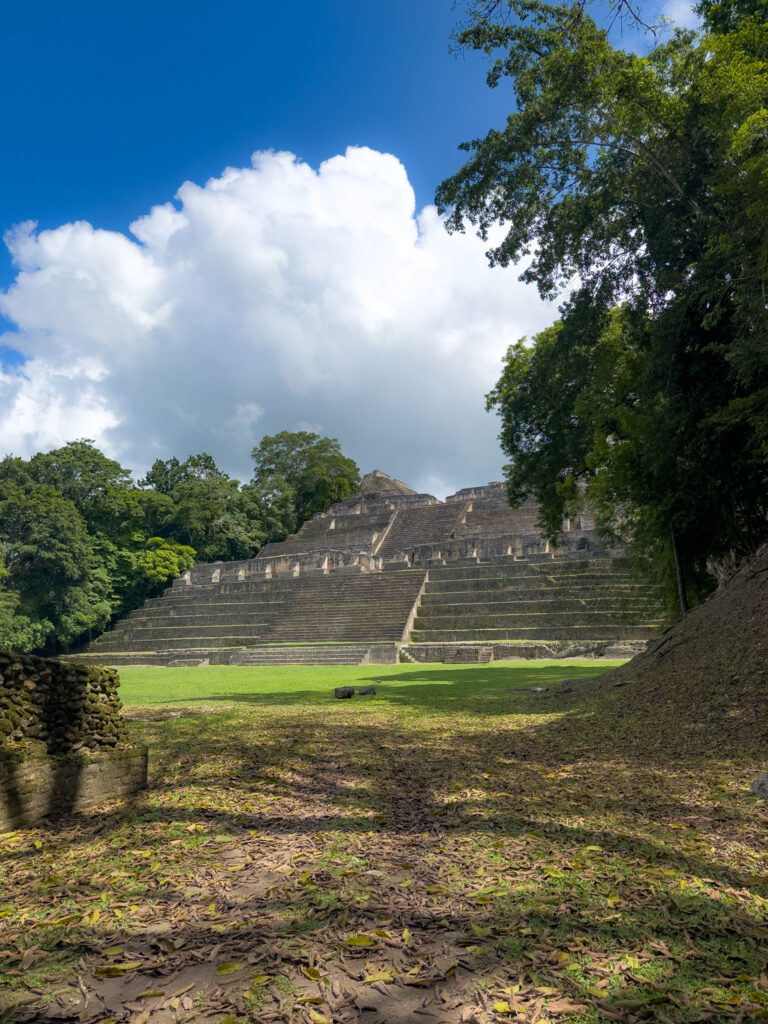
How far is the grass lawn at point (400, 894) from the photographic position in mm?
2016

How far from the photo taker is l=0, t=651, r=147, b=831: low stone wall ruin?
385cm

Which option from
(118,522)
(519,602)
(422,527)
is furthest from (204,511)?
(519,602)

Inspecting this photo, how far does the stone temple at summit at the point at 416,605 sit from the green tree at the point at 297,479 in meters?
12.7

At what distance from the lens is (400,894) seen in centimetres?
275

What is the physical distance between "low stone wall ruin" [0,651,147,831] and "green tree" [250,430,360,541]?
43.6 m

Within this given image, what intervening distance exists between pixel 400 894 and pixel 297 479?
51.1 m

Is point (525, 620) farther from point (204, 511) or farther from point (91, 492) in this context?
point (91, 492)

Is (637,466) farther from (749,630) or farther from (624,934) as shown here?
(624,934)

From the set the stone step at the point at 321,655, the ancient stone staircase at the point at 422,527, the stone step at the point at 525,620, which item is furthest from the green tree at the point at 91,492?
the stone step at the point at 525,620

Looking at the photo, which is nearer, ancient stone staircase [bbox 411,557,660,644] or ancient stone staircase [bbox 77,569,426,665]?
ancient stone staircase [bbox 411,557,660,644]

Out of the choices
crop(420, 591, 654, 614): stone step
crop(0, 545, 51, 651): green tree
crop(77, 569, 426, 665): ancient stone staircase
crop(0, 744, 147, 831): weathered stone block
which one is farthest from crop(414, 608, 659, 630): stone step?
crop(0, 744, 147, 831): weathered stone block

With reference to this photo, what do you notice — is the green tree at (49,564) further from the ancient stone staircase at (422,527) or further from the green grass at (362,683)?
the ancient stone staircase at (422,527)

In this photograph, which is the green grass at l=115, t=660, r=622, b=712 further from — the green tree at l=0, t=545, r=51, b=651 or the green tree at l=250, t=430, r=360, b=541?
the green tree at l=250, t=430, r=360, b=541

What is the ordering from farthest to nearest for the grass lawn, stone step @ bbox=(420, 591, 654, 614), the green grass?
stone step @ bbox=(420, 591, 654, 614), the green grass, the grass lawn
